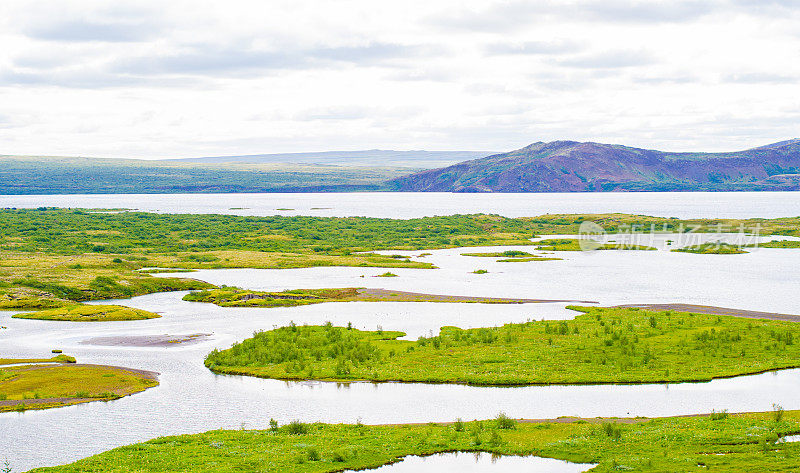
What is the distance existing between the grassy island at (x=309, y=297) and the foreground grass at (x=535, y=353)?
2257 centimetres

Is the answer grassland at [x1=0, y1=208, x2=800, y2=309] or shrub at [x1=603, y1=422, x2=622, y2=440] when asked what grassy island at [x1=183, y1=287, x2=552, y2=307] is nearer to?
grassland at [x1=0, y1=208, x2=800, y2=309]

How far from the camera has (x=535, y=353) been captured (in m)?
55.2

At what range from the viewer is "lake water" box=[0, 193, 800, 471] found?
40.8m

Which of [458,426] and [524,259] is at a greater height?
[524,259]

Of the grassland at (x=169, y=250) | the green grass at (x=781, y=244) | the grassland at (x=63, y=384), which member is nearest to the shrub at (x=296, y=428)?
the grassland at (x=63, y=384)

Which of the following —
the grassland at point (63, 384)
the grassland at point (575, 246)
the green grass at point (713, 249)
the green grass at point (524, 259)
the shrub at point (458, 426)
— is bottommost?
the grassland at point (63, 384)

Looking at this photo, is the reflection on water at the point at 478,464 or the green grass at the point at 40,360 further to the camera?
the green grass at the point at 40,360

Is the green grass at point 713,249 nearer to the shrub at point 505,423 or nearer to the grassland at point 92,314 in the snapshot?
the grassland at point 92,314

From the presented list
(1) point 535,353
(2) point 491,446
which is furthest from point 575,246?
(2) point 491,446

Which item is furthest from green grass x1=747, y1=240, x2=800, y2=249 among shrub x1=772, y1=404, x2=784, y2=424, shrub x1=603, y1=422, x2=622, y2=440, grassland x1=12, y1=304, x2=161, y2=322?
shrub x1=603, y1=422, x2=622, y2=440

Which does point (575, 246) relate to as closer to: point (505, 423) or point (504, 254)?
point (504, 254)

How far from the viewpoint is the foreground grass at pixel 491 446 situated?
29.8 metres

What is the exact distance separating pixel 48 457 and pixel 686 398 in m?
33.9

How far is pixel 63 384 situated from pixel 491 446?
1191 inches
